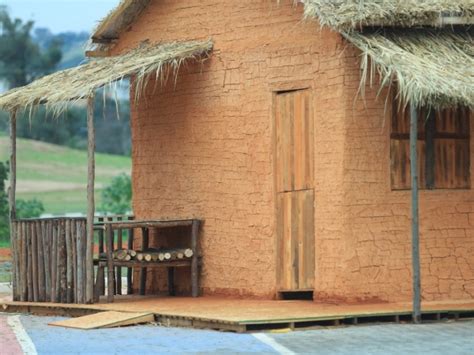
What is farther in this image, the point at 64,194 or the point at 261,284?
the point at 64,194

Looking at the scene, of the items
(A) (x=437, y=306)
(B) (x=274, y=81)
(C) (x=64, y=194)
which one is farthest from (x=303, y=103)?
(C) (x=64, y=194)

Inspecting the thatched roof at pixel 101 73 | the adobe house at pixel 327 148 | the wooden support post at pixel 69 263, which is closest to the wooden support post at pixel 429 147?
the adobe house at pixel 327 148

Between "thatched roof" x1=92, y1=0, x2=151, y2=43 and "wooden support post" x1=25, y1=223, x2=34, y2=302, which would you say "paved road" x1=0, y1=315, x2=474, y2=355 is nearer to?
"wooden support post" x1=25, y1=223, x2=34, y2=302

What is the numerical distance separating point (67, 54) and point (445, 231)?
401ft

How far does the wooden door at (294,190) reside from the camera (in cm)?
1591

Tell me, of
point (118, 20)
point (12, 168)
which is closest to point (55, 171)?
point (118, 20)

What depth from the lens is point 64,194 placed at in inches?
2103

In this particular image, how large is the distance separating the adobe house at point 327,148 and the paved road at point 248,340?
1.20m

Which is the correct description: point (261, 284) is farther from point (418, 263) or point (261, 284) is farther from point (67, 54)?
point (67, 54)

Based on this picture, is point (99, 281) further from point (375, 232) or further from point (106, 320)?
point (375, 232)

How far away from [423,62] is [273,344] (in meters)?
3.61

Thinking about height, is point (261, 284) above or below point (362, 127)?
below

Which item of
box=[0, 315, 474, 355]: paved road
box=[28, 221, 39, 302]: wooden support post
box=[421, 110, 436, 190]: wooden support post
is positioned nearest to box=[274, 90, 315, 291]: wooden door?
box=[421, 110, 436, 190]: wooden support post

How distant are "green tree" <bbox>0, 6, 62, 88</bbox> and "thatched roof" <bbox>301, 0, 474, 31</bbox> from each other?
4921cm
